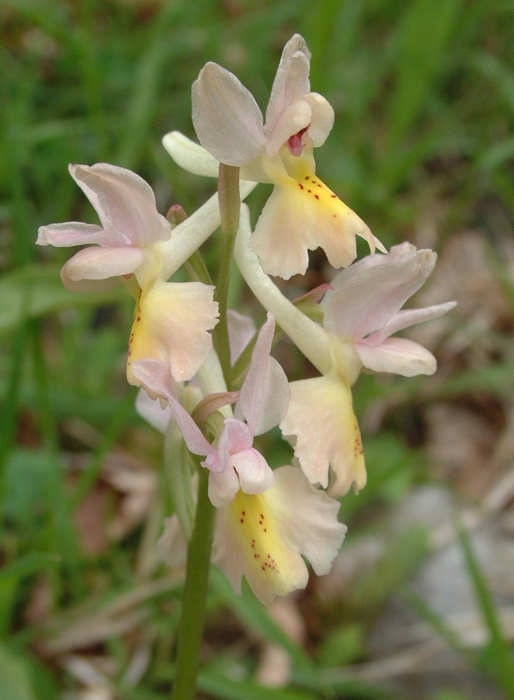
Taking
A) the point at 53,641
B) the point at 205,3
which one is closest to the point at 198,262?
the point at 53,641

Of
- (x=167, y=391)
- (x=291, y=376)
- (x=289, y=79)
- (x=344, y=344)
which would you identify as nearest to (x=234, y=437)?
(x=167, y=391)

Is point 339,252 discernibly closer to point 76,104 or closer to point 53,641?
point 53,641

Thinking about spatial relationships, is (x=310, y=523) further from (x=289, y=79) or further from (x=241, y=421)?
(x=289, y=79)

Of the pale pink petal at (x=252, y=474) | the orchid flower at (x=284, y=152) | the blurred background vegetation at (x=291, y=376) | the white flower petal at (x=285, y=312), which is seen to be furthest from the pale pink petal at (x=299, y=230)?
the blurred background vegetation at (x=291, y=376)

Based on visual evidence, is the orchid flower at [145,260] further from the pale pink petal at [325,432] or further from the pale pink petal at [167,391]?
the pale pink petal at [325,432]

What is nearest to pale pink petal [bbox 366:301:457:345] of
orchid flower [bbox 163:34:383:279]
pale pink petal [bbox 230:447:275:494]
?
orchid flower [bbox 163:34:383:279]

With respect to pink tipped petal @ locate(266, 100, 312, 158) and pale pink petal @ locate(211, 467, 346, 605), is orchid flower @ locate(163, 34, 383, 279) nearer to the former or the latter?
pink tipped petal @ locate(266, 100, 312, 158)
